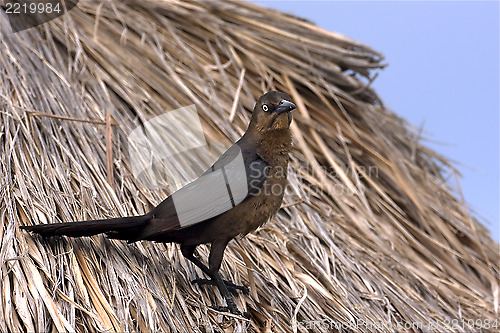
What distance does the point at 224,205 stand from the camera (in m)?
2.18

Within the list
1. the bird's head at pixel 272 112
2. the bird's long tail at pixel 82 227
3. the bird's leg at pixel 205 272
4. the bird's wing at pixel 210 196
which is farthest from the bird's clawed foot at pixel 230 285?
the bird's head at pixel 272 112

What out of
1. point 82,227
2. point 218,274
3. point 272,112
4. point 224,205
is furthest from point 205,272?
point 272,112

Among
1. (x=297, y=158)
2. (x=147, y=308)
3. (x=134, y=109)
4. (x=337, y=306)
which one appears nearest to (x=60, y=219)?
(x=147, y=308)

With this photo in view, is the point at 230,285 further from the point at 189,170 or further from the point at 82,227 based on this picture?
the point at 189,170

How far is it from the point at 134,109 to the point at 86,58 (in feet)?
1.41

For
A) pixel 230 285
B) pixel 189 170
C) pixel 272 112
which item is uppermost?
pixel 272 112

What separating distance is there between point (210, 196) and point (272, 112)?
0.42 metres

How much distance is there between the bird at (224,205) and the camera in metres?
2.12

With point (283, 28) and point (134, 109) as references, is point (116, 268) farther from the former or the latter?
point (283, 28)

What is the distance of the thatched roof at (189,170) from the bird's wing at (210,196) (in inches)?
10.0

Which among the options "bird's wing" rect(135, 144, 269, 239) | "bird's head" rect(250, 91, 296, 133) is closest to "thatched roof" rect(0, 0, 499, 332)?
"bird's wing" rect(135, 144, 269, 239)

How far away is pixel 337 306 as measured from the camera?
2.59 m

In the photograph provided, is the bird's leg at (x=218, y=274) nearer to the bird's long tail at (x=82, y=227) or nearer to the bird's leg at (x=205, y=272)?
the bird's leg at (x=205, y=272)

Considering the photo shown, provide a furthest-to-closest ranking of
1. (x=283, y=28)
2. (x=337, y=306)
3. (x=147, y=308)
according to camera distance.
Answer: (x=283, y=28) < (x=337, y=306) < (x=147, y=308)
